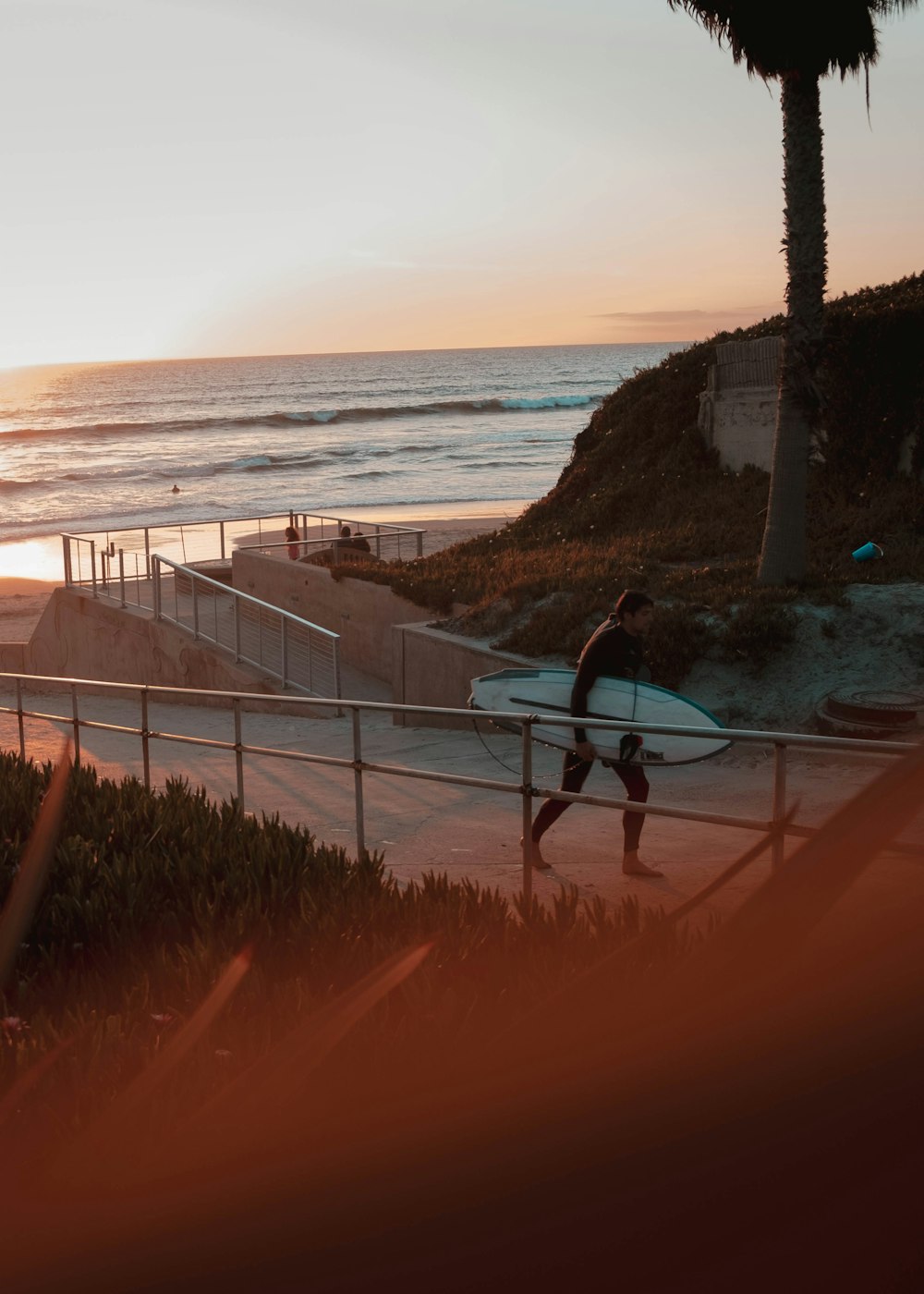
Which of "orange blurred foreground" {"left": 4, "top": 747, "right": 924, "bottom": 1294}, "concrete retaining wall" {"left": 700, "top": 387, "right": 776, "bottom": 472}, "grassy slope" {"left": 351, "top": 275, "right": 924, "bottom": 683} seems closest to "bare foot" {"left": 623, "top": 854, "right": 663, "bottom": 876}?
"orange blurred foreground" {"left": 4, "top": 747, "right": 924, "bottom": 1294}

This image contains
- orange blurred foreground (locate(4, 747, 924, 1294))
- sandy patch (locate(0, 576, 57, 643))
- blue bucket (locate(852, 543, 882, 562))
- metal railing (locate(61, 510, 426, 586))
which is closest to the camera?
orange blurred foreground (locate(4, 747, 924, 1294))

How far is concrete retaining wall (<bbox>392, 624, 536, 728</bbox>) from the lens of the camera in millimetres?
12531

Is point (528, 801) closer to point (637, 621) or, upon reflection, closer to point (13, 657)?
point (637, 621)

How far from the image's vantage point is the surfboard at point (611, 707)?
695cm

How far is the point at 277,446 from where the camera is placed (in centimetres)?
7388

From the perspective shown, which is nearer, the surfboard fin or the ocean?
the surfboard fin

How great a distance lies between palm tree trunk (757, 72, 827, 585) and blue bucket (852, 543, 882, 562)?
1090 mm


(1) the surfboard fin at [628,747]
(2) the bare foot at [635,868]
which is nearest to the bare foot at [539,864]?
(2) the bare foot at [635,868]

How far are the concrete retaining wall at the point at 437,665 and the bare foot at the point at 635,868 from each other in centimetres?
532

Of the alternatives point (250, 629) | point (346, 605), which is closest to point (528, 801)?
point (250, 629)

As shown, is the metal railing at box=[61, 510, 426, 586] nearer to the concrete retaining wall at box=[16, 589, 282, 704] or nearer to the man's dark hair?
the concrete retaining wall at box=[16, 589, 282, 704]

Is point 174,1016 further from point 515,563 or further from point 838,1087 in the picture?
point 515,563

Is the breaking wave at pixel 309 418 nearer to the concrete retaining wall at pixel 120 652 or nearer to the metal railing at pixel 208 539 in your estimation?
the metal railing at pixel 208 539

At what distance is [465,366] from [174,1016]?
160 metres
